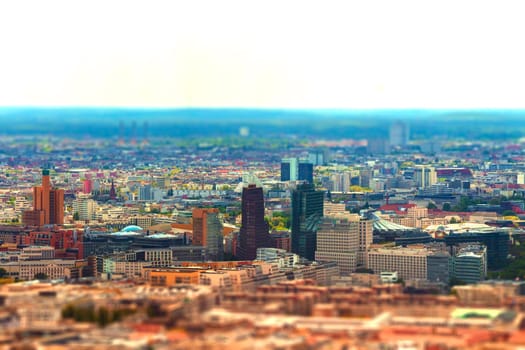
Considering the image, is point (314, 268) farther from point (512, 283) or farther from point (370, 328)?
point (370, 328)

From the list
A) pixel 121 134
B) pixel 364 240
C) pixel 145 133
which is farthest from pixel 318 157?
pixel 364 240

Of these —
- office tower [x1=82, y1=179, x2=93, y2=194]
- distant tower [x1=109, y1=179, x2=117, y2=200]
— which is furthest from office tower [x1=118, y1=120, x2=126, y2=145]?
distant tower [x1=109, y1=179, x2=117, y2=200]

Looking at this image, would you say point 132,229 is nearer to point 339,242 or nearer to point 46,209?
point 46,209

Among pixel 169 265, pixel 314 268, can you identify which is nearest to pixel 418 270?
pixel 314 268

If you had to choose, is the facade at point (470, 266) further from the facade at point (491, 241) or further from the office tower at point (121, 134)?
the office tower at point (121, 134)

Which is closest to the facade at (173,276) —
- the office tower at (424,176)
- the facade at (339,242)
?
the facade at (339,242)
